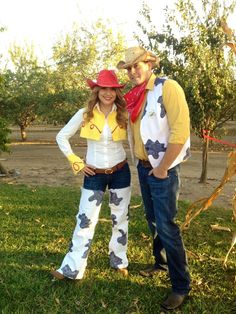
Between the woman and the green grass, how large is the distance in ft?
0.86

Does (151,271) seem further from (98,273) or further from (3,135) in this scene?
(3,135)

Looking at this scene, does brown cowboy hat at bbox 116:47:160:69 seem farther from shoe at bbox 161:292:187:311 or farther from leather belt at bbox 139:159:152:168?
shoe at bbox 161:292:187:311

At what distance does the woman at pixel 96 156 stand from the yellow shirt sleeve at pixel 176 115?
0.64m

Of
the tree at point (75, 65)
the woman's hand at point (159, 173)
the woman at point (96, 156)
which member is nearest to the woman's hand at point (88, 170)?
the woman at point (96, 156)

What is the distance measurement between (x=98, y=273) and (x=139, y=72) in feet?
6.34

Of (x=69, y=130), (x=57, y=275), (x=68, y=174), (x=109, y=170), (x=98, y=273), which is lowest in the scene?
(x=68, y=174)

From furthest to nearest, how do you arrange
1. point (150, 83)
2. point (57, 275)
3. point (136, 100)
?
point (57, 275), point (136, 100), point (150, 83)

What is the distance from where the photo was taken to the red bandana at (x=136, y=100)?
10.9ft

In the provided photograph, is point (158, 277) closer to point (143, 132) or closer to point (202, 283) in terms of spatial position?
point (202, 283)

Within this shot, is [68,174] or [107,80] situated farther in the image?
[68,174]

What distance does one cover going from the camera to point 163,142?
3227 millimetres

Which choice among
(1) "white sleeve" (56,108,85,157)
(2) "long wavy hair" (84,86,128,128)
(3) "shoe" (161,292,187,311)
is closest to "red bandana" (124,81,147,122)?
(2) "long wavy hair" (84,86,128,128)

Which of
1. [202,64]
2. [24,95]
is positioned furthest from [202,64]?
[24,95]

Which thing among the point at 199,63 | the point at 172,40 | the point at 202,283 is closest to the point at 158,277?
the point at 202,283
